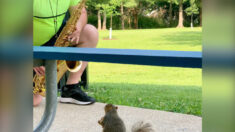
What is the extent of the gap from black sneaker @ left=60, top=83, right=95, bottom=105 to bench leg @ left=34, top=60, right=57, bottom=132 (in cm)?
142

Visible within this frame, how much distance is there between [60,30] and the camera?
3.23 m

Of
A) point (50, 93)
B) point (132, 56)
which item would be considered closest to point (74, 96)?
point (50, 93)

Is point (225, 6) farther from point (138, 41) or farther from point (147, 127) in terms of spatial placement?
point (138, 41)

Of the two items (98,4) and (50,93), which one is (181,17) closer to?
(98,4)

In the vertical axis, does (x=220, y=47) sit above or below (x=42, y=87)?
above

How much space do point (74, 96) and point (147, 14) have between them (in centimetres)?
2562

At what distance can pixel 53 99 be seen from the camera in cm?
172

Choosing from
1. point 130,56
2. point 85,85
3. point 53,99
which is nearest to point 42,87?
point 85,85

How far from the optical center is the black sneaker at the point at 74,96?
3214 millimetres

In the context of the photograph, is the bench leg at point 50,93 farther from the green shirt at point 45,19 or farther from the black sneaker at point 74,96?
the black sneaker at point 74,96

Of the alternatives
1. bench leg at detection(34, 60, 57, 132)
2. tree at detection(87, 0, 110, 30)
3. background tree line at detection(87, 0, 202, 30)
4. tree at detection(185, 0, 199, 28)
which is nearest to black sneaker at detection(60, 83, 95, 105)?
bench leg at detection(34, 60, 57, 132)

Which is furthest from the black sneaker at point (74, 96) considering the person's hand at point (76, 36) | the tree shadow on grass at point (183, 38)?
the tree shadow on grass at point (183, 38)

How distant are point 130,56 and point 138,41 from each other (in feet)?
62.0

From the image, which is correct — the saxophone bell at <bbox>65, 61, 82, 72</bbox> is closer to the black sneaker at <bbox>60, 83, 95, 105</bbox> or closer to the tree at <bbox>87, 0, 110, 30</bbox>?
the black sneaker at <bbox>60, 83, 95, 105</bbox>
